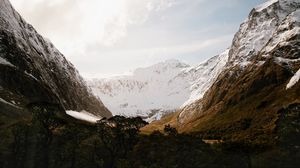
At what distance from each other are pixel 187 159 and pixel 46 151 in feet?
178

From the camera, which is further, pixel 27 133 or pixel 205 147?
pixel 205 147

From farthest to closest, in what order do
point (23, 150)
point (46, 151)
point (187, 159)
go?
1. point (187, 159)
2. point (23, 150)
3. point (46, 151)

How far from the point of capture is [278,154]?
174250mm

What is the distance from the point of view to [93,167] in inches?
5846

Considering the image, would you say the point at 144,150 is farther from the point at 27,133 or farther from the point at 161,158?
the point at 27,133

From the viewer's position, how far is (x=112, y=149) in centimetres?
15712

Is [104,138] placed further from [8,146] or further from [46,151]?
[8,146]

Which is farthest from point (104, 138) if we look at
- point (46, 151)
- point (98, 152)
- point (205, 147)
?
point (205, 147)

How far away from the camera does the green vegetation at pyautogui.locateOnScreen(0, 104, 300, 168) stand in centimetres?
14250

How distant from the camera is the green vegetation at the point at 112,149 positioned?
5610 inches

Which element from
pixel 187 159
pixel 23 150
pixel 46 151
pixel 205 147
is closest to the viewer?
pixel 46 151

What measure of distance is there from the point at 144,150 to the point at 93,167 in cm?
3449

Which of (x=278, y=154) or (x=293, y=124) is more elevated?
(x=293, y=124)

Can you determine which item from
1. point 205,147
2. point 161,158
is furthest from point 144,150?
point 205,147
